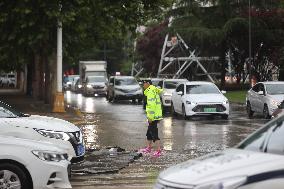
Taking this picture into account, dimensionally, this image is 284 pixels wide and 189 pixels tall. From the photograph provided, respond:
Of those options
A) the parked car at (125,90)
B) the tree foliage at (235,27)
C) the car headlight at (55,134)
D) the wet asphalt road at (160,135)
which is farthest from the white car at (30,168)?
the tree foliage at (235,27)

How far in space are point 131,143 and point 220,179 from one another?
39.8ft

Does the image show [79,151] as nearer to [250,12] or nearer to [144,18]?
[144,18]

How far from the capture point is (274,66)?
5709 centimetres

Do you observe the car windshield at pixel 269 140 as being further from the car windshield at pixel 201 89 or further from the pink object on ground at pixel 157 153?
the car windshield at pixel 201 89

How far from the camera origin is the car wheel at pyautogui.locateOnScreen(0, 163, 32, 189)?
910 centimetres

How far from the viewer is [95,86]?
187 feet

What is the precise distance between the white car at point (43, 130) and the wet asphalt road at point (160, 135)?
60 centimetres

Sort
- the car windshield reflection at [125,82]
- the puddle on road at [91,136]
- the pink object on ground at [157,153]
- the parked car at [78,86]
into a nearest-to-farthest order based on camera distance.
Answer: the pink object on ground at [157,153] < the puddle on road at [91,136] < the car windshield reflection at [125,82] < the parked car at [78,86]

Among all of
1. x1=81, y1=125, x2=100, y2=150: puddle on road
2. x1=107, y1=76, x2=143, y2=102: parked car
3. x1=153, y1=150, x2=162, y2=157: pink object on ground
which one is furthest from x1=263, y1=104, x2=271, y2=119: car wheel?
x1=107, y1=76, x2=143, y2=102: parked car

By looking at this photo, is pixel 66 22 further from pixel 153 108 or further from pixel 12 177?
pixel 12 177

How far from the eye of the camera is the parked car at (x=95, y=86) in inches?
2243

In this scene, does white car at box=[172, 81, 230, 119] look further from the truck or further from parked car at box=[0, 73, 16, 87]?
parked car at box=[0, 73, 16, 87]

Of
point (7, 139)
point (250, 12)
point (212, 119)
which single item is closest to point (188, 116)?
Result: point (212, 119)

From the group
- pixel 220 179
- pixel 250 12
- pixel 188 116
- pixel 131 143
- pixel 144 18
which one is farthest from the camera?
pixel 250 12
